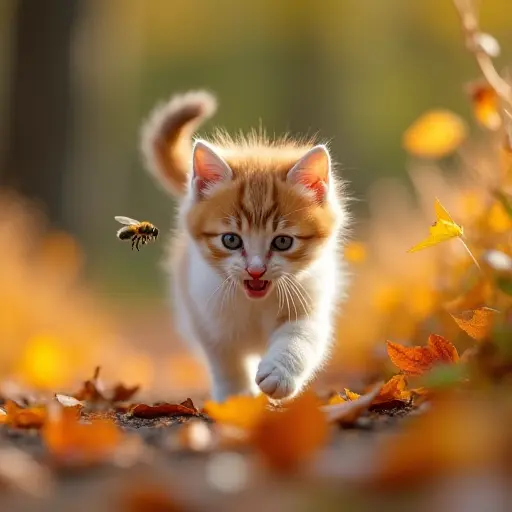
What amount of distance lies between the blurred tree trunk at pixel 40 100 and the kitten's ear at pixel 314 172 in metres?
5.40

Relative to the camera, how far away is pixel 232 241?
2.87 meters

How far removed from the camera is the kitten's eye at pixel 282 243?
9.37ft

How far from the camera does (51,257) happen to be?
6.31 meters

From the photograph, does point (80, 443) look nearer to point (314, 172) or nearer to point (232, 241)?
point (232, 241)

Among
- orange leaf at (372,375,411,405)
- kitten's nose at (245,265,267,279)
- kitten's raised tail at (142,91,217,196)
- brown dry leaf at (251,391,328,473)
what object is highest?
kitten's raised tail at (142,91,217,196)

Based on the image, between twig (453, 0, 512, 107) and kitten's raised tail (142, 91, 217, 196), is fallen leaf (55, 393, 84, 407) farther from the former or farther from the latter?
twig (453, 0, 512, 107)

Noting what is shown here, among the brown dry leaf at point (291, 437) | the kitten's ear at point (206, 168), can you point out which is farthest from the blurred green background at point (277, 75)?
the brown dry leaf at point (291, 437)

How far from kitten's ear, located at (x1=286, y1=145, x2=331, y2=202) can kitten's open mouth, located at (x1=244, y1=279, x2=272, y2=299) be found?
1.23 ft

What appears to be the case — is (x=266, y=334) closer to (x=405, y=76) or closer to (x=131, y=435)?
(x=131, y=435)

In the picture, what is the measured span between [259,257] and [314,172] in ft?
1.25

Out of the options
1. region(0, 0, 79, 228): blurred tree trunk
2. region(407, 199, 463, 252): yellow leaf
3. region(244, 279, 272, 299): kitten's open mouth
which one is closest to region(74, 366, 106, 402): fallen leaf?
region(244, 279, 272, 299): kitten's open mouth

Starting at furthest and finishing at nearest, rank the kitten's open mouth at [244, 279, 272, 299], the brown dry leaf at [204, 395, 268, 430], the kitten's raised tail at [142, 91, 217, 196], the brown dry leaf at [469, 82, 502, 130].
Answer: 1. the kitten's raised tail at [142, 91, 217, 196]
2. the kitten's open mouth at [244, 279, 272, 299]
3. the brown dry leaf at [469, 82, 502, 130]
4. the brown dry leaf at [204, 395, 268, 430]

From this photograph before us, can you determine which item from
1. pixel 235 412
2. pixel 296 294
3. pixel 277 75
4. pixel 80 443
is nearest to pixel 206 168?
pixel 296 294

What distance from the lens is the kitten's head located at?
281cm
